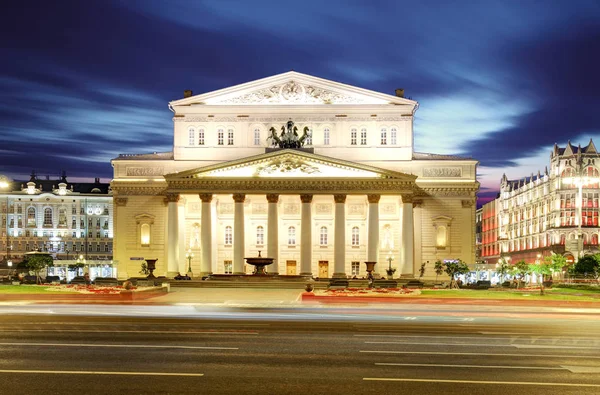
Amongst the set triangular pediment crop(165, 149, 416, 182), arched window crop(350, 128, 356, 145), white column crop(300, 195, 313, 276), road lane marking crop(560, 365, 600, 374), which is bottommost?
road lane marking crop(560, 365, 600, 374)

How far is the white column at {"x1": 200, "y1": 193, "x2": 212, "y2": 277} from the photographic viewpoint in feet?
→ 269

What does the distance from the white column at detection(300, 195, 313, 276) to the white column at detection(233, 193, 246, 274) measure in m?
6.05

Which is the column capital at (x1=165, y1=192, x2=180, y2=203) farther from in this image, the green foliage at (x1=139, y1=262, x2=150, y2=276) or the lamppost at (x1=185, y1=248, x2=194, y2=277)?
the green foliage at (x1=139, y1=262, x2=150, y2=276)

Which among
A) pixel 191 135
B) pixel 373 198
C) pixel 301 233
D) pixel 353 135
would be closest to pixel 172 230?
pixel 191 135

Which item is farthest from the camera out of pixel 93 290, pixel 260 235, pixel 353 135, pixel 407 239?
pixel 260 235

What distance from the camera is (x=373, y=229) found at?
8194cm

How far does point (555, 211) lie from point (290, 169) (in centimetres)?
6376

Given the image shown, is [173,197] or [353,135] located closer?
[173,197]

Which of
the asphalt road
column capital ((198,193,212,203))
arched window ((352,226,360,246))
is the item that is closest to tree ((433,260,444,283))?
arched window ((352,226,360,246))

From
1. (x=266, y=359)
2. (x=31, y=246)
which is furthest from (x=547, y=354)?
(x=31, y=246)

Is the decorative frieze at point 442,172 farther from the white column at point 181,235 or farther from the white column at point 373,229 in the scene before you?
the white column at point 181,235

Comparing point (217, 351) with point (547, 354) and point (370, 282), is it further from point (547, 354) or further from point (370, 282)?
point (370, 282)

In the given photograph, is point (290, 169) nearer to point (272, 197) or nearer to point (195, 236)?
point (272, 197)

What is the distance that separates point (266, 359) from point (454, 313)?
22.9 m
